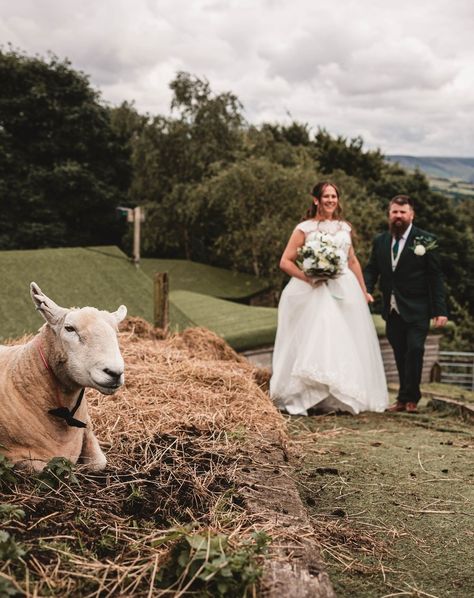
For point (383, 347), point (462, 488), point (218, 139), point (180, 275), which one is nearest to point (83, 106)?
point (218, 139)

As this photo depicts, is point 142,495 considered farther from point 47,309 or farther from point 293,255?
point 293,255

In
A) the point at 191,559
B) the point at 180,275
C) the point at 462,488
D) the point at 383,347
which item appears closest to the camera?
the point at 191,559

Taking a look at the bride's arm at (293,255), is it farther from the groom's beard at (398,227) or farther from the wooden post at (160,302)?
the wooden post at (160,302)

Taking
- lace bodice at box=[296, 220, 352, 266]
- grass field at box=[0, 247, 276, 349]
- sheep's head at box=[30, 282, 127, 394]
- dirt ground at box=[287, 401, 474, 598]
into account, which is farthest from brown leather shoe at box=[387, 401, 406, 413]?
sheep's head at box=[30, 282, 127, 394]

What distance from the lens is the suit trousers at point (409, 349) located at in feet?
25.7

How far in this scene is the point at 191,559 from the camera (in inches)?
95.8

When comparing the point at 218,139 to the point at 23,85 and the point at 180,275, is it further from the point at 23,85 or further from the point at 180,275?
the point at 23,85

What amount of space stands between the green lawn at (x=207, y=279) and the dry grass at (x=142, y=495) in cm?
2572

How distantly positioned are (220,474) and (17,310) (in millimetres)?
7819

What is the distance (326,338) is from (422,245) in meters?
1.53

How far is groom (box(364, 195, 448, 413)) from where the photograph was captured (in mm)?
7723

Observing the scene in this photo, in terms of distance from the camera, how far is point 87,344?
300 centimetres

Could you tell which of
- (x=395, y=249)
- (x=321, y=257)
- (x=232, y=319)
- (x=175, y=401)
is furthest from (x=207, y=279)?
(x=175, y=401)

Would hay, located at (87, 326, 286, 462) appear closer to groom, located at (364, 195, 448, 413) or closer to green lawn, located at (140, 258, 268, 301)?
groom, located at (364, 195, 448, 413)
